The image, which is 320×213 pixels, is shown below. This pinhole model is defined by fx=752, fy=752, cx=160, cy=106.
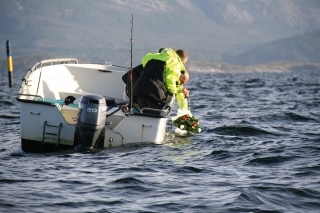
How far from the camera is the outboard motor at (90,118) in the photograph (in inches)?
457

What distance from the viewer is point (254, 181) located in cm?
1022

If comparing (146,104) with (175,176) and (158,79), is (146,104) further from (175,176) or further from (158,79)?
(175,176)

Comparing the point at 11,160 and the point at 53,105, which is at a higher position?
the point at 53,105

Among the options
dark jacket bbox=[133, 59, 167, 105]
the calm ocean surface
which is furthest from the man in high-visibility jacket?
the calm ocean surface

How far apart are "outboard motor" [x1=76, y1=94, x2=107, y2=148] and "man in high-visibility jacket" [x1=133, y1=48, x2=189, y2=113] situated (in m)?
1.68

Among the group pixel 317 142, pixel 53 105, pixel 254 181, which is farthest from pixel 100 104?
pixel 317 142

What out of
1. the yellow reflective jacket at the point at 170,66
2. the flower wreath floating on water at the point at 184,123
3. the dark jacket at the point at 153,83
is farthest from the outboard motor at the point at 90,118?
the flower wreath floating on water at the point at 184,123

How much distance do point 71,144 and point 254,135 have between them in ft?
15.2

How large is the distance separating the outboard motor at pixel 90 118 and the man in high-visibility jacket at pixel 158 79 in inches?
66.3

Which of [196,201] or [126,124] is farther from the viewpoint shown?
[126,124]

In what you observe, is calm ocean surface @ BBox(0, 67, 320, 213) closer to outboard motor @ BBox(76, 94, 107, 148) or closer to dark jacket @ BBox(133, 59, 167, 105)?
outboard motor @ BBox(76, 94, 107, 148)

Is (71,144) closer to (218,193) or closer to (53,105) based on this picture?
(53,105)

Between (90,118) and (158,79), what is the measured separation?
2.20 metres

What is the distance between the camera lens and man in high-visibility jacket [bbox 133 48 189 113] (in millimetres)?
13352
